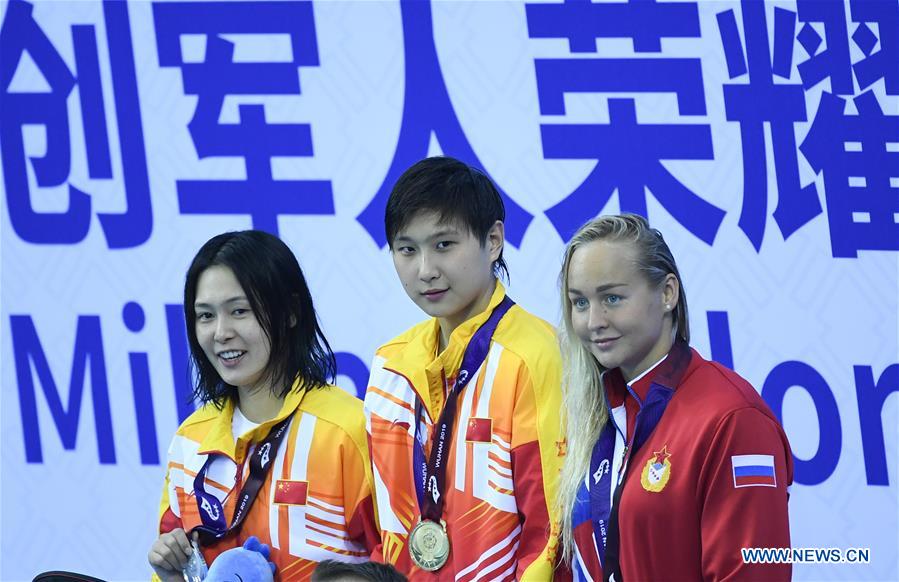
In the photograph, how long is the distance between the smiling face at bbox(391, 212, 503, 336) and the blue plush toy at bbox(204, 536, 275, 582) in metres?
0.64

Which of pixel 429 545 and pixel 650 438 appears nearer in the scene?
pixel 650 438

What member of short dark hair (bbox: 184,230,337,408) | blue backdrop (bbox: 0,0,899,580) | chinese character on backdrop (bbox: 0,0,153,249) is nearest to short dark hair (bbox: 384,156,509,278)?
short dark hair (bbox: 184,230,337,408)

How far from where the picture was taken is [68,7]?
3975mm

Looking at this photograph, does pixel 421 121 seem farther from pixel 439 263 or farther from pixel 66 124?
pixel 439 263

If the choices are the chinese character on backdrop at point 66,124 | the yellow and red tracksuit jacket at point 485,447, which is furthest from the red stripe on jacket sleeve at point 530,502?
the chinese character on backdrop at point 66,124

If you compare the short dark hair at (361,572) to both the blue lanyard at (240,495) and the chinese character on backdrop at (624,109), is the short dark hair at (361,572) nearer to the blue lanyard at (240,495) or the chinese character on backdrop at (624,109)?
the blue lanyard at (240,495)

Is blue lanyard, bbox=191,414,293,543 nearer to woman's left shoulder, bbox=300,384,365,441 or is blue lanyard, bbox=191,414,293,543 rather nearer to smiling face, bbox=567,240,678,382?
woman's left shoulder, bbox=300,384,365,441

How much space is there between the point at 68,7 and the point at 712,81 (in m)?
2.22

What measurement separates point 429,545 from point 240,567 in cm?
40

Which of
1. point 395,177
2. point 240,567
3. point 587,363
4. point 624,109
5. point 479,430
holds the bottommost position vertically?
point 240,567

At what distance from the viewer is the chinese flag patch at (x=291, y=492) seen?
2527 mm

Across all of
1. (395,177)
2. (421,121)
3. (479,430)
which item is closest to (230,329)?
(479,430)

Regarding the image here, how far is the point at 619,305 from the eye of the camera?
2141mm

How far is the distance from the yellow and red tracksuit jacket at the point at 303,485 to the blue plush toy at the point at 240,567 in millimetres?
85
